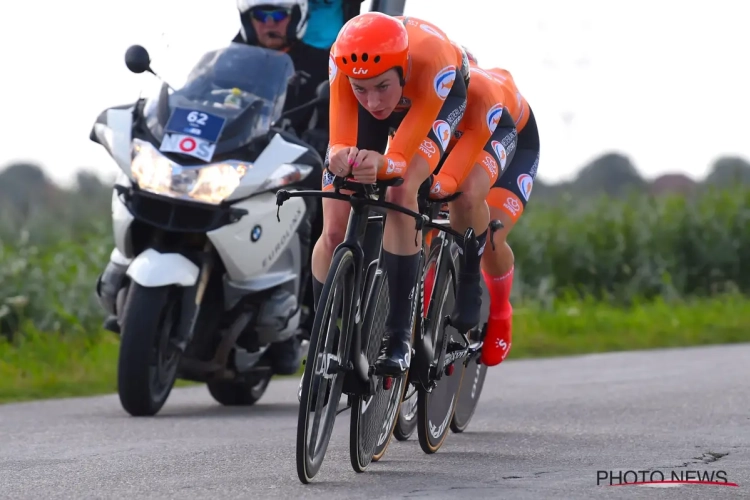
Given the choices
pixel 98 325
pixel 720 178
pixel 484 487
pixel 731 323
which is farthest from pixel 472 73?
pixel 720 178

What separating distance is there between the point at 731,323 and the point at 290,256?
913 cm

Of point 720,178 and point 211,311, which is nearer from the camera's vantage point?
point 211,311

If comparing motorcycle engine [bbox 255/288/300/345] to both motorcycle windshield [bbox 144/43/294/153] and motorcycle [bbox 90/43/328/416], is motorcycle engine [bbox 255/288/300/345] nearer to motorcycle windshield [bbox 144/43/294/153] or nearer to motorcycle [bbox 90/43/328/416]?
motorcycle [bbox 90/43/328/416]

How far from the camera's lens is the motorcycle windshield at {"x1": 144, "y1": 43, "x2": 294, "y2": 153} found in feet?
29.4

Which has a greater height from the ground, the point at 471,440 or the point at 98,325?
the point at 471,440

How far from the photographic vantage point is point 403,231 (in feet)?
21.0

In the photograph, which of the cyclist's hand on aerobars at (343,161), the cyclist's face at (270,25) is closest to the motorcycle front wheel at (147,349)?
the cyclist's face at (270,25)

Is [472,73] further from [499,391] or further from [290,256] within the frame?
[499,391]

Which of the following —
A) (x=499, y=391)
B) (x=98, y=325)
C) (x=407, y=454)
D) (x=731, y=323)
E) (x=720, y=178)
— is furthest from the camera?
(x=720, y=178)

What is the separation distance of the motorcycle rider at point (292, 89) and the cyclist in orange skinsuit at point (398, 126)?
8.38 feet

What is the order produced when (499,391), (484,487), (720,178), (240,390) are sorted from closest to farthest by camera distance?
1. (484,487)
2. (240,390)
3. (499,391)
4. (720,178)

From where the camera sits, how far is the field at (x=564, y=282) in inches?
512

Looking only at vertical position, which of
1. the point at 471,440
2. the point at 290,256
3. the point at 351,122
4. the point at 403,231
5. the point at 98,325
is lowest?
the point at 98,325
